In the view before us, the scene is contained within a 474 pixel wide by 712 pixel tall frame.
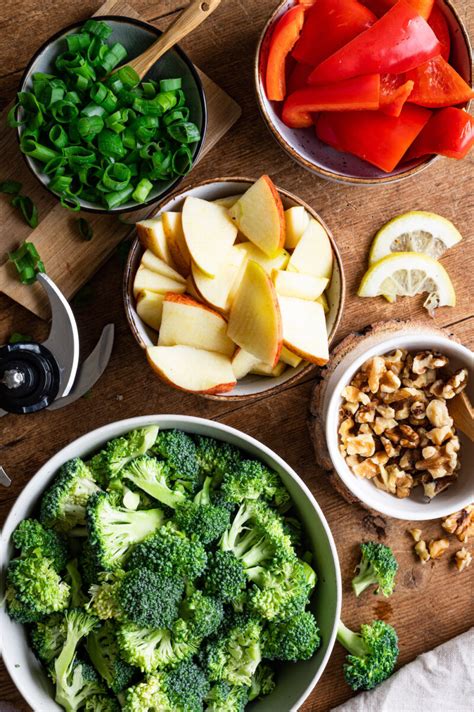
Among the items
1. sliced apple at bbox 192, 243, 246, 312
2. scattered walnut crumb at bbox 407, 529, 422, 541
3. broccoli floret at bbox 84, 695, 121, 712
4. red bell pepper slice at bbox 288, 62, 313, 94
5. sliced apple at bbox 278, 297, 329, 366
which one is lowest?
scattered walnut crumb at bbox 407, 529, 422, 541

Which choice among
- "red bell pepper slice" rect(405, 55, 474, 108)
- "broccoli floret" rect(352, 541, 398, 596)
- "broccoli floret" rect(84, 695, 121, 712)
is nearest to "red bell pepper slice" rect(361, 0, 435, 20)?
"red bell pepper slice" rect(405, 55, 474, 108)

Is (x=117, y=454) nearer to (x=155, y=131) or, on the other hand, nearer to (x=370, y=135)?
(x=155, y=131)

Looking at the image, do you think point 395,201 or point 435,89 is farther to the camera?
point 395,201

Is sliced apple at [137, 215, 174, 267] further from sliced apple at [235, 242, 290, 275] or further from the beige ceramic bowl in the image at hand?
sliced apple at [235, 242, 290, 275]

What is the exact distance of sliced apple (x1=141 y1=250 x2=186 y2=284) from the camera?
72.8 inches

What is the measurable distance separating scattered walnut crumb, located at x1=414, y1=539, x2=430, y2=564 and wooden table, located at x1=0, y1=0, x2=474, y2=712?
3 centimetres

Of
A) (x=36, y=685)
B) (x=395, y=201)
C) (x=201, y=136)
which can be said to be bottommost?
(x=36, y=685)

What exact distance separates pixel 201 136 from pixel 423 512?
1.12m

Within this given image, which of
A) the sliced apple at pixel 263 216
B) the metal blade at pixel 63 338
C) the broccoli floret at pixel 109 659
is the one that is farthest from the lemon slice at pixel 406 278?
the broccoli floret at pixel 109 659

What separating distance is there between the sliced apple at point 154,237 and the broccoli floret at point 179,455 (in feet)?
1.45

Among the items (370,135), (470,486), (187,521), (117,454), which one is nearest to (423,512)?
(470,486)

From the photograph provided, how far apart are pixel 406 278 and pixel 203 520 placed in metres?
0.88

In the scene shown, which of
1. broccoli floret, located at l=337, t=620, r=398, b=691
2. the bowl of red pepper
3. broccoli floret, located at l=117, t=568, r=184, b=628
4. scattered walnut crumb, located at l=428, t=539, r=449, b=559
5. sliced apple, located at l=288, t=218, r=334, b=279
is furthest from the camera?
scattered walnut crumb, located at l=428, t=539, r=449, b=559

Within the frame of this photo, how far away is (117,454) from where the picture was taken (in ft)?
5.99
